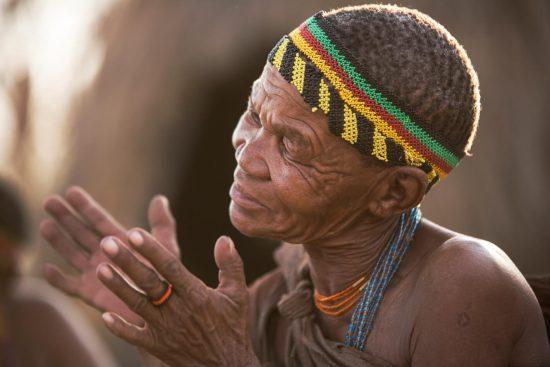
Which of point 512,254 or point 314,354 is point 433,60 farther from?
point 512,254

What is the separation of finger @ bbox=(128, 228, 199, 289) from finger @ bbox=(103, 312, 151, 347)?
0.59 feet

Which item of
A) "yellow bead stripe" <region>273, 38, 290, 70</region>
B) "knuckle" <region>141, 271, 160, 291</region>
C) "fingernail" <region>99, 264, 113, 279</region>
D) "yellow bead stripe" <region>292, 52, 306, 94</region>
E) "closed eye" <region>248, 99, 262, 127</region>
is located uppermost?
"yellow bead stripe" <region>273, 38, 290, 70</region>

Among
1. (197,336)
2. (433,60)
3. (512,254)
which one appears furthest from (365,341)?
(512,254)

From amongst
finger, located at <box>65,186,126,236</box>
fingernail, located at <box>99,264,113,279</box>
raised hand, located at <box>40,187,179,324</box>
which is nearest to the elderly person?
fingernail, located at <box>99,264,113,279</box>

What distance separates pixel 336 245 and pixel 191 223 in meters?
3.51

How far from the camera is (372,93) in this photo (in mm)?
2209

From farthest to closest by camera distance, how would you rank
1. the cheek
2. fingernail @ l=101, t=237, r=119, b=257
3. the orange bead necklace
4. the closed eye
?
the orange bead necklace
the closed eye
the cheek
fingernail @ l=101, t=237, r=119, b=257

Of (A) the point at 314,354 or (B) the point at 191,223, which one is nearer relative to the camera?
(A) the point at 314,354

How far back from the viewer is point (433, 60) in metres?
2.23

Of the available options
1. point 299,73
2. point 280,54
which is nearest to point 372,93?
point 299,73

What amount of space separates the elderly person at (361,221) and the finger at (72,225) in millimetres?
616

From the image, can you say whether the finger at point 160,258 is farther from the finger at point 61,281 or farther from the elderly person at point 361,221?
the finger at point 61,281

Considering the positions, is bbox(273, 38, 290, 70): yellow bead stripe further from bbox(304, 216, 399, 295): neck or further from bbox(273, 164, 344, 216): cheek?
bbox(304, 216, 399, 295): neck

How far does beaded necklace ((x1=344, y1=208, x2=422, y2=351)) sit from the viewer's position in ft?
8.07
